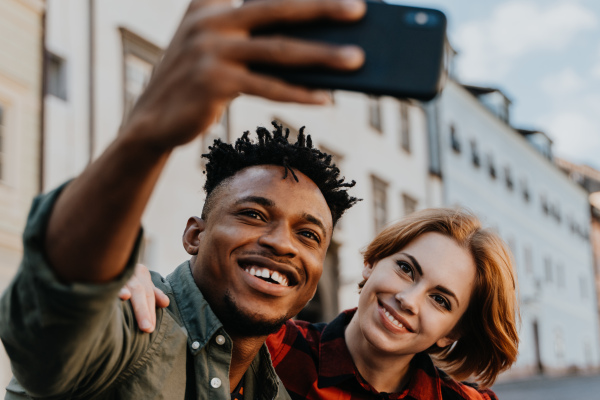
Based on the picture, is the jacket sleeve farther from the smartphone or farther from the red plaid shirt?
the red plaid shirt

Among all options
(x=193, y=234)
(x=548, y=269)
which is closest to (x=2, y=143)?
(x=193, y=234)

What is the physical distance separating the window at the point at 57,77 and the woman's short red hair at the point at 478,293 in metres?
7.45

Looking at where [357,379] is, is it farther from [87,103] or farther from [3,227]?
[87,103]

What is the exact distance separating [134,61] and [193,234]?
360 inches

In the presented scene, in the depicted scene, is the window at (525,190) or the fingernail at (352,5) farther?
the window at (525,190)

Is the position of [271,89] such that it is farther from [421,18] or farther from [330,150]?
[330,150]

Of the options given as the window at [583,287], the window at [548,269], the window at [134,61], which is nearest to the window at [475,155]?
the window at [548,269]

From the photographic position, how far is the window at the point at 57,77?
385 inches

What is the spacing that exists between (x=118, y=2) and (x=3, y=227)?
3.93 metres

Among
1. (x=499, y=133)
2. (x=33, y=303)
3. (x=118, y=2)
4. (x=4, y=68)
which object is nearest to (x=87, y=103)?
(x=4, y=68)

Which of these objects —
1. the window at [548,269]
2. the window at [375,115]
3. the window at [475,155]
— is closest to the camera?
the window at [375,115]

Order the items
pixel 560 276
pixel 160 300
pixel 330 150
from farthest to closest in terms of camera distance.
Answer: pixel 560 276 → pixel 330 150 → pixel 160 300

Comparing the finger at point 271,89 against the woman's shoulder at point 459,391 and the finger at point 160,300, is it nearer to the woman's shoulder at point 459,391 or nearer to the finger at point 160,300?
the finger at point 160,300

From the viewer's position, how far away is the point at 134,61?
11.1m
